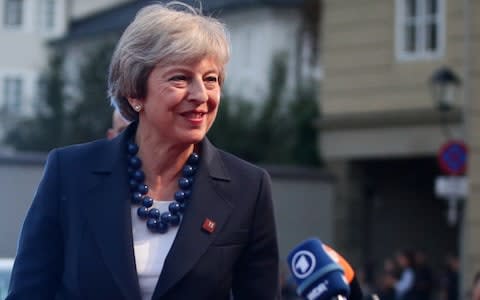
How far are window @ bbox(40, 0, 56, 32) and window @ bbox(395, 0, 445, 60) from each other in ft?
78.4

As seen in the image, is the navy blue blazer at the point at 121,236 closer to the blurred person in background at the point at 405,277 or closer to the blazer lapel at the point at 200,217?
the blazer lapel at the point at 200,217

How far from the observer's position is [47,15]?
49062 mm

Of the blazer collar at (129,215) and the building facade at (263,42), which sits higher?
the blazer collar at (129,215)

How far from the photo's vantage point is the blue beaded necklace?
13.5ft

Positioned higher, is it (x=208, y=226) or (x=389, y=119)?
(x=208, y=226)

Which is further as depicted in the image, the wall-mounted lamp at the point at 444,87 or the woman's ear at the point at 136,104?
the wall-mounted lamp at the point at 444,87

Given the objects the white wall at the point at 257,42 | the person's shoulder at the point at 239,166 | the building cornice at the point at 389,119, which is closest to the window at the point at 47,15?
the white wall at the point at 257,42

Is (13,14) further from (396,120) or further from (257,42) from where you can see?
(396,120)

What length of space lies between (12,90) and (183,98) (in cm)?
4445

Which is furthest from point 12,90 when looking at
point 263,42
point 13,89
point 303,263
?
point 303,263

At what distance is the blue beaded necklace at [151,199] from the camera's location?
4.12m

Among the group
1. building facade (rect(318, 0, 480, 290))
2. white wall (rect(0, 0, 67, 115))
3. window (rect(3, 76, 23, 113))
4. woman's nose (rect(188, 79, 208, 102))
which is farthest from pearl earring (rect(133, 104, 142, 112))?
white wall (rect(0, 0, 67, 115))

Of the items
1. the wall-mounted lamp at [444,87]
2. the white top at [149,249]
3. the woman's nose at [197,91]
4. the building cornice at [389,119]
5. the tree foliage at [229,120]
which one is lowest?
the tree foliage at [229,120]

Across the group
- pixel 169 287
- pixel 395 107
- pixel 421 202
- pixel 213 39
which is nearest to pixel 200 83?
pixel 213 39
